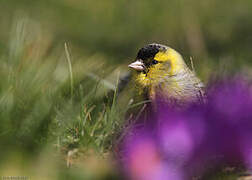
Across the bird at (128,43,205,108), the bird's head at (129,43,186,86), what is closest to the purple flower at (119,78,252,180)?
the bird at (128,43,205,108)

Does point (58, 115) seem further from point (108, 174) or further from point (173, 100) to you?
point (173, 100)

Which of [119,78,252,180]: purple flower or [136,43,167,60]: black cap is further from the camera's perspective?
[136,43,167,60]: black cap

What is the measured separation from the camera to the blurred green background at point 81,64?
1.55 metres

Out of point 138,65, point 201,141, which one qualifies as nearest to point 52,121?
point 201,141

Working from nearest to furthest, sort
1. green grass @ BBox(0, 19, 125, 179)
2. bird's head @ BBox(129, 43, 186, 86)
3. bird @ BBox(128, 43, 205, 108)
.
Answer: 1. green grass @ BBox(0, 19, 125, 179)
2. bird @ BBox(128, 43, 205, 108)
3. bird's head @ BBox(129, 43, 186, 86)

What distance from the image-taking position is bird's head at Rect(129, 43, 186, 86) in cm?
239

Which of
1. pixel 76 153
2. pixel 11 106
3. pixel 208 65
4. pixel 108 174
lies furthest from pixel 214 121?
pixel 208 65

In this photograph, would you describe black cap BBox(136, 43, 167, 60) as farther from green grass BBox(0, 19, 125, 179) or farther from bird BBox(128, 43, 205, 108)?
green grass BBox(0, 19, 125, 179)

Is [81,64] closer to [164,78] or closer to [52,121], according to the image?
[164,78]

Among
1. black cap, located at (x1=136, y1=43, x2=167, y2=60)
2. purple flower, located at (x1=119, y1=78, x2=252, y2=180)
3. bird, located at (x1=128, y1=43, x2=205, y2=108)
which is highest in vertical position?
black cap, located at (x1=136, y1=43, x2=167, y2=60)

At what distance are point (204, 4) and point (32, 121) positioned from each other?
3.20 meters

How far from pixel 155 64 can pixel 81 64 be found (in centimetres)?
46

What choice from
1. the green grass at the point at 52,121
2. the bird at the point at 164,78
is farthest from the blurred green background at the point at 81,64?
the bird at the point at 164,78

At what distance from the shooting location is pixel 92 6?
4.41 m
